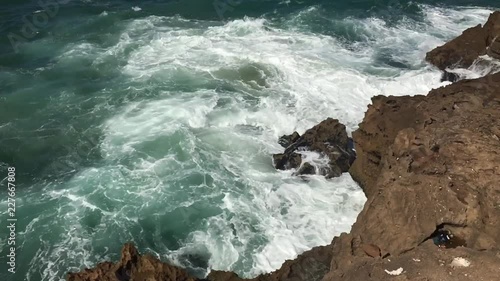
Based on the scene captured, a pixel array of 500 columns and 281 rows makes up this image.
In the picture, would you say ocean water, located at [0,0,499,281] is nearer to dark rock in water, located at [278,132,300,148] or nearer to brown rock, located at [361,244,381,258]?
dark rock in water, located at [278,132,300,148]

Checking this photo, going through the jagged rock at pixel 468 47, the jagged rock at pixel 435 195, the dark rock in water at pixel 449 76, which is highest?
the jagged rock at pixel 435 195

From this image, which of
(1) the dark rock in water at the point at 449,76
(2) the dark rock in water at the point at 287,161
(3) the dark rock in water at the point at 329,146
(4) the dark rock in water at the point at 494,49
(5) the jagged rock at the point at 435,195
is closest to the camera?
(5) the jagged rock at the point at 435,195

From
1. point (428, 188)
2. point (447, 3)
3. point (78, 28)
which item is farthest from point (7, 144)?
point (447, 3)

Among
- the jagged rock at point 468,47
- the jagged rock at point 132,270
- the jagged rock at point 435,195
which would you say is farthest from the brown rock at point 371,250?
the jagged rock at point 468,47

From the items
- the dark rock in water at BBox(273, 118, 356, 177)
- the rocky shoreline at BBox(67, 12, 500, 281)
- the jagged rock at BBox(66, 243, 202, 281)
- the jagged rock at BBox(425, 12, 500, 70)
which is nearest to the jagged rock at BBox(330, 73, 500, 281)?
the rocky shoreline at BBox(67, 12, 500, 281)

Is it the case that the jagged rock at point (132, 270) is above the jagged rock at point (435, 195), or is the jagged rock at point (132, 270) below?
below

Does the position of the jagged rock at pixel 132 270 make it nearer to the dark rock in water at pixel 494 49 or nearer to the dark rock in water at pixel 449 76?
the dark rock in water at pixel 449 76
